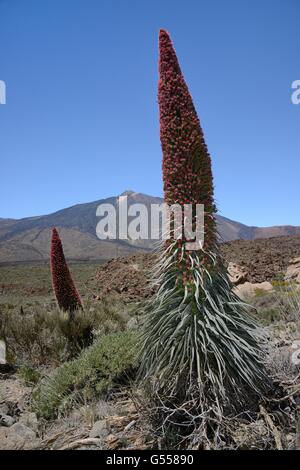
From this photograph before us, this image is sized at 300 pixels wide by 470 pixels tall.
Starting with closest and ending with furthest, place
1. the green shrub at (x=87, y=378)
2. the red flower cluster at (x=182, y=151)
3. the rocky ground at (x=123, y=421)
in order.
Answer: the rocky ground at (x=123, y=421), the red flower cluster at (x=182, y=151), the green shrub at (x=87, y=378)

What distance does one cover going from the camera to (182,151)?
150 inches

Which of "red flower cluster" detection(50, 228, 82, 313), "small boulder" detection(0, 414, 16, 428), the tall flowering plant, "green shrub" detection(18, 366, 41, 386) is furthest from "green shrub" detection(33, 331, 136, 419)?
"red flower cluster" detection(50, 228, 82, 313)

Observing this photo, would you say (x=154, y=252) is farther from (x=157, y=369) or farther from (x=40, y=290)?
(x=40, y=290)

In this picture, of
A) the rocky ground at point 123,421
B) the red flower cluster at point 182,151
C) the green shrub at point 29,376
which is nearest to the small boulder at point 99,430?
the rocky ground at point 123,421

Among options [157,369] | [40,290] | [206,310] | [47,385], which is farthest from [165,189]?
[40,290]

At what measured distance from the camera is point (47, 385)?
5.46 meters

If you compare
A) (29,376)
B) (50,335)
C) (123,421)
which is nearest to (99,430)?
(123,421)

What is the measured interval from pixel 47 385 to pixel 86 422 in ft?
4.00

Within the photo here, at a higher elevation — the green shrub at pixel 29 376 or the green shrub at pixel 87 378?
the green shrub at pixel 87 378

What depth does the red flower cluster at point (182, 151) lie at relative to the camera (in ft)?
12.5

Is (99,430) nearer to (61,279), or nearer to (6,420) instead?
(6,420)

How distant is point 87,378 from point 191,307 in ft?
7.05

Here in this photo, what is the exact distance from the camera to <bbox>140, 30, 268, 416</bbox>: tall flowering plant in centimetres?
370

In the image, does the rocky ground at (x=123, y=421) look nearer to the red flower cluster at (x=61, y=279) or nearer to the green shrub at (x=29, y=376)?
the green shrub at (x=29, y=376)
